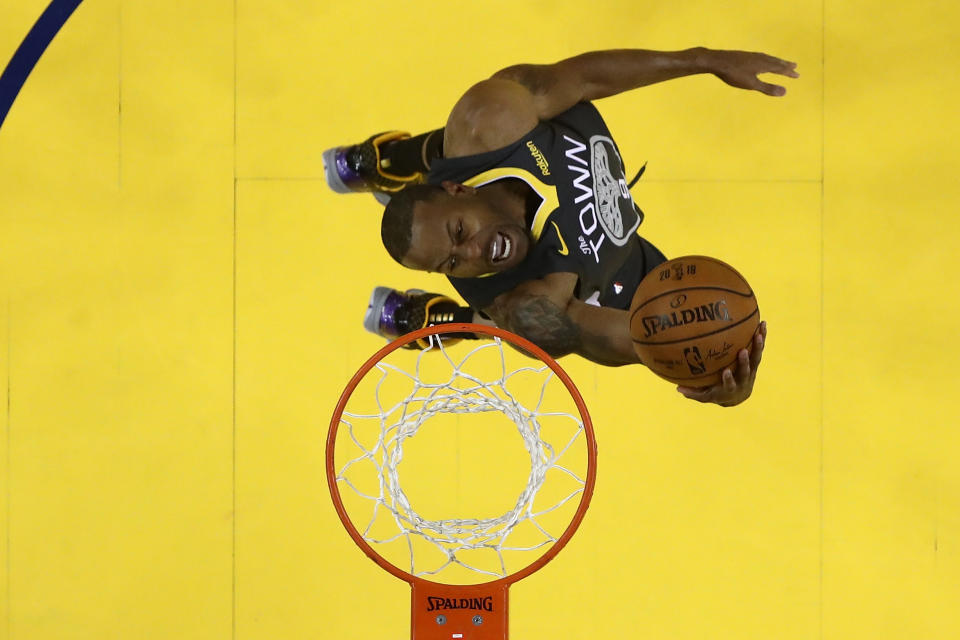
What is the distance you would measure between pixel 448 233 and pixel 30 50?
5.27ft

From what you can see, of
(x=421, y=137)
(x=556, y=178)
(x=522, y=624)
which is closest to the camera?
(x=556, y=178)

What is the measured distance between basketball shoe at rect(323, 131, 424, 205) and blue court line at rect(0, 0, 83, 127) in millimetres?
952

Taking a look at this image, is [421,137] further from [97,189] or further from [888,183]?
[888,183]

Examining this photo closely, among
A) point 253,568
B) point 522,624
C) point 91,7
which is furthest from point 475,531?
point 91,7

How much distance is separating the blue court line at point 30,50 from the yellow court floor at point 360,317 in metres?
0.03

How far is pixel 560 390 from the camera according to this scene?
8.78 feet

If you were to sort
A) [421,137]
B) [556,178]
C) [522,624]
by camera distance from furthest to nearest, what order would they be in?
[522,624]
[421,137]
[556,178]

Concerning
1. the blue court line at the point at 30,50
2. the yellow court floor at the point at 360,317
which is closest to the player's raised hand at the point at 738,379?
the yellow court floor at the point at 360,317

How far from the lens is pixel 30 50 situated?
2.74 m

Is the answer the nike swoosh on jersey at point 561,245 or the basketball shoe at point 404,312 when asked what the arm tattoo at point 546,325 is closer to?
the nike swoosh on jersey at point 561,245

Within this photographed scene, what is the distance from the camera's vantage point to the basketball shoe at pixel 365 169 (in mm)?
2482

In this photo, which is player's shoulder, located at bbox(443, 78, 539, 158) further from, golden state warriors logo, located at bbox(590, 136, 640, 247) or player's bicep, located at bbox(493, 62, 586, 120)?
golden state warriors logo, located at bbox(590, 136, 640, 247)

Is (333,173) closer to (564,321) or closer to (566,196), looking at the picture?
(566,196)

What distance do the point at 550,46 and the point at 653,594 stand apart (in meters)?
1.66
